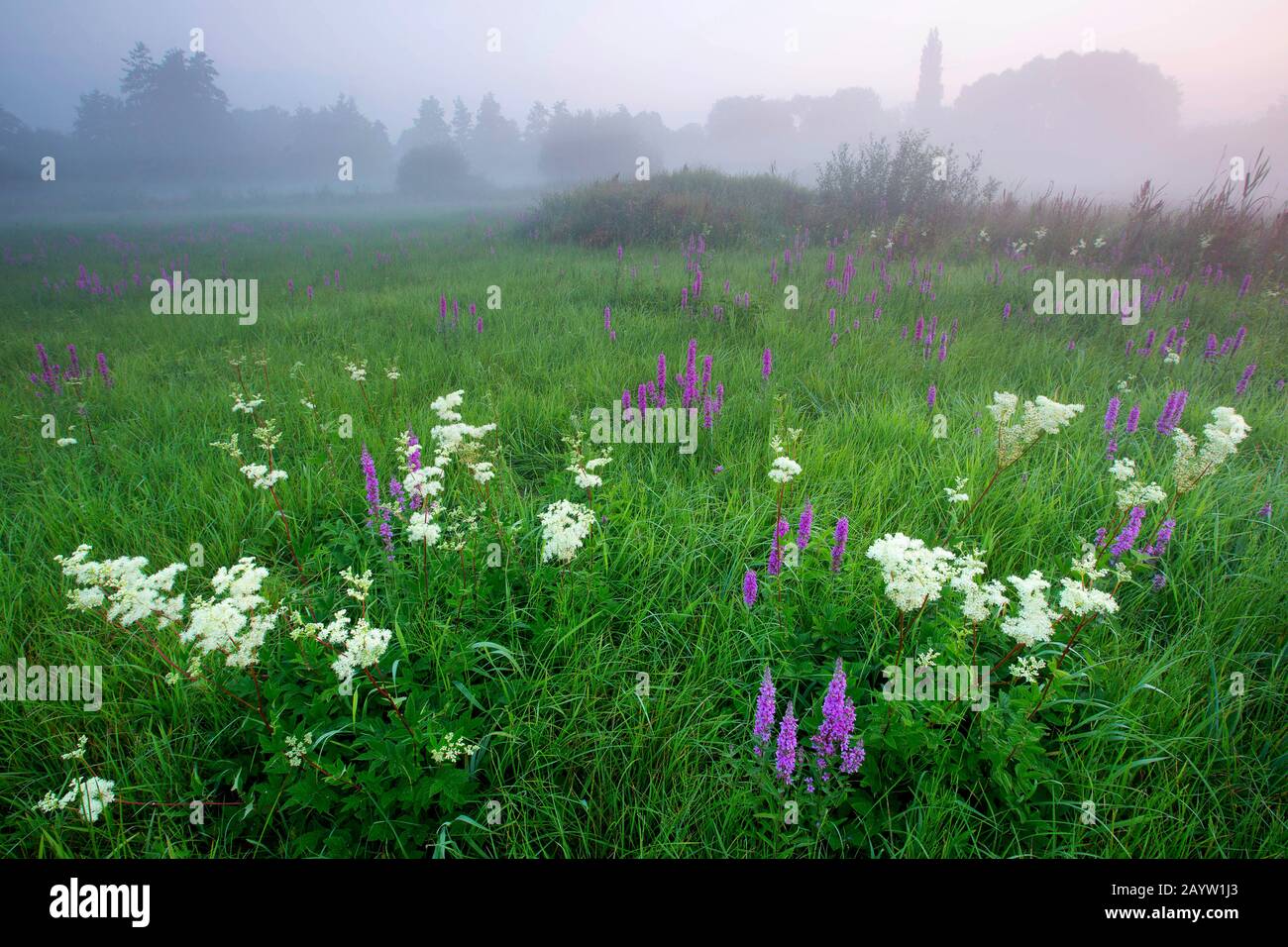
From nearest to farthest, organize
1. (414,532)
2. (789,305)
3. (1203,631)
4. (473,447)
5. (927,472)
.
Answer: (414,532) < (1203,631) < (473,447) < (927,472) < (789,305)

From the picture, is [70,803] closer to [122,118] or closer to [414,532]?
[414,532]

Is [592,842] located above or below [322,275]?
below

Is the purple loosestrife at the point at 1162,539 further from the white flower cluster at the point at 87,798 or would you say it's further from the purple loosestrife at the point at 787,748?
the white flower cluster at the point at 87,798

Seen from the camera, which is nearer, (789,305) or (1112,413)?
(1112,413)

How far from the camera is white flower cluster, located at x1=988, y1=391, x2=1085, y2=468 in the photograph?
2646 mm

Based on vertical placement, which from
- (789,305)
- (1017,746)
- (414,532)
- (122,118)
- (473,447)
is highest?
(122,118)

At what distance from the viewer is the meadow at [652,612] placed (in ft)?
5.90

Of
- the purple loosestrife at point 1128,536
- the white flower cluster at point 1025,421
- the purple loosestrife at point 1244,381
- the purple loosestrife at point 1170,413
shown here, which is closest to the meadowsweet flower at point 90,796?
the white flower cluster at point 1025,421

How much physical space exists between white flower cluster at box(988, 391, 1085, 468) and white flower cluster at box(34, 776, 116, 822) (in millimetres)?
3983

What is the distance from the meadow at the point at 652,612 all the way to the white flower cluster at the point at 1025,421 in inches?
1.0

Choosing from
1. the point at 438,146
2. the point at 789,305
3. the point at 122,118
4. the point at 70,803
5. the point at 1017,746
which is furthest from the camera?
the point at 438,146

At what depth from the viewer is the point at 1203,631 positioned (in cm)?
247

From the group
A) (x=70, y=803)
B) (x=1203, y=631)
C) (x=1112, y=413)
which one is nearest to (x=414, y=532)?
(x=70, y=803)

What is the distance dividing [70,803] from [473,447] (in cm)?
197
